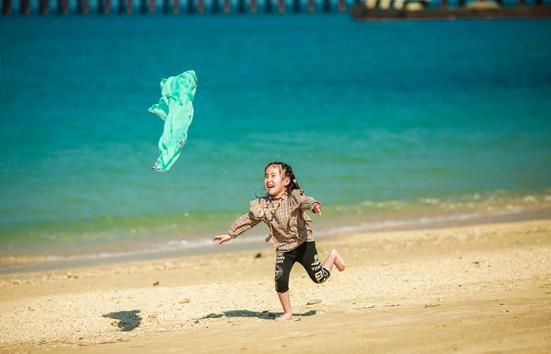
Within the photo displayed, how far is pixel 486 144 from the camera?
20531mm

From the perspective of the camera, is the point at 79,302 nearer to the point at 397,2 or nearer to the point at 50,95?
the point at 50,95

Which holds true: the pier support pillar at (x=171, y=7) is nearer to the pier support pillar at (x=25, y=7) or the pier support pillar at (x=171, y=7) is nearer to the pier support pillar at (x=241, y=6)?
the pier support pillar at (x=241, y=6)

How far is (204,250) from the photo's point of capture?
12180 millimetres

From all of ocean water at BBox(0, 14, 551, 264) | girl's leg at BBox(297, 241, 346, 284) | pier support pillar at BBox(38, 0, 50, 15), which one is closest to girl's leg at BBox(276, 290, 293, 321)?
girl's leg at BBox(297, 241, 346, 284)

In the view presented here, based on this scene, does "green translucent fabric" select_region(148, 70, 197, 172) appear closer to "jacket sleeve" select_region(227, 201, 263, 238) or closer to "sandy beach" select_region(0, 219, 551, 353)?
"jacket sleeve" select_region(227, 201, 263, 238)

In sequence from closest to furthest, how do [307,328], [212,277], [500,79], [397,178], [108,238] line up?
[307,328] < [212,277] < [108,238] < [397,178] < [500,79]

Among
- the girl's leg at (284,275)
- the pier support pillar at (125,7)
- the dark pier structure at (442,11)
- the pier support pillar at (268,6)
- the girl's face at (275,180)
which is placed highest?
the pier support pillar at (125,7)

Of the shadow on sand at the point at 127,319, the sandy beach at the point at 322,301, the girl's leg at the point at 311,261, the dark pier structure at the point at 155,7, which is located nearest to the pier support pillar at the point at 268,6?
the dark pier structure at the point at 155,7

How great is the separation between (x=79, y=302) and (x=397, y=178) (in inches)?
321

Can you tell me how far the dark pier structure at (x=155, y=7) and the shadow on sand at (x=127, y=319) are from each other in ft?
255

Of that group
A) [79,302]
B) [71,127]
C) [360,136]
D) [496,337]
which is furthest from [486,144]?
[496,337]

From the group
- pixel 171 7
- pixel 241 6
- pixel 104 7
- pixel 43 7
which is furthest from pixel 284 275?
pixel 241 6

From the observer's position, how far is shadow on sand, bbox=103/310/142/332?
830 cm

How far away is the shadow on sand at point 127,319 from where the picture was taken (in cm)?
830
